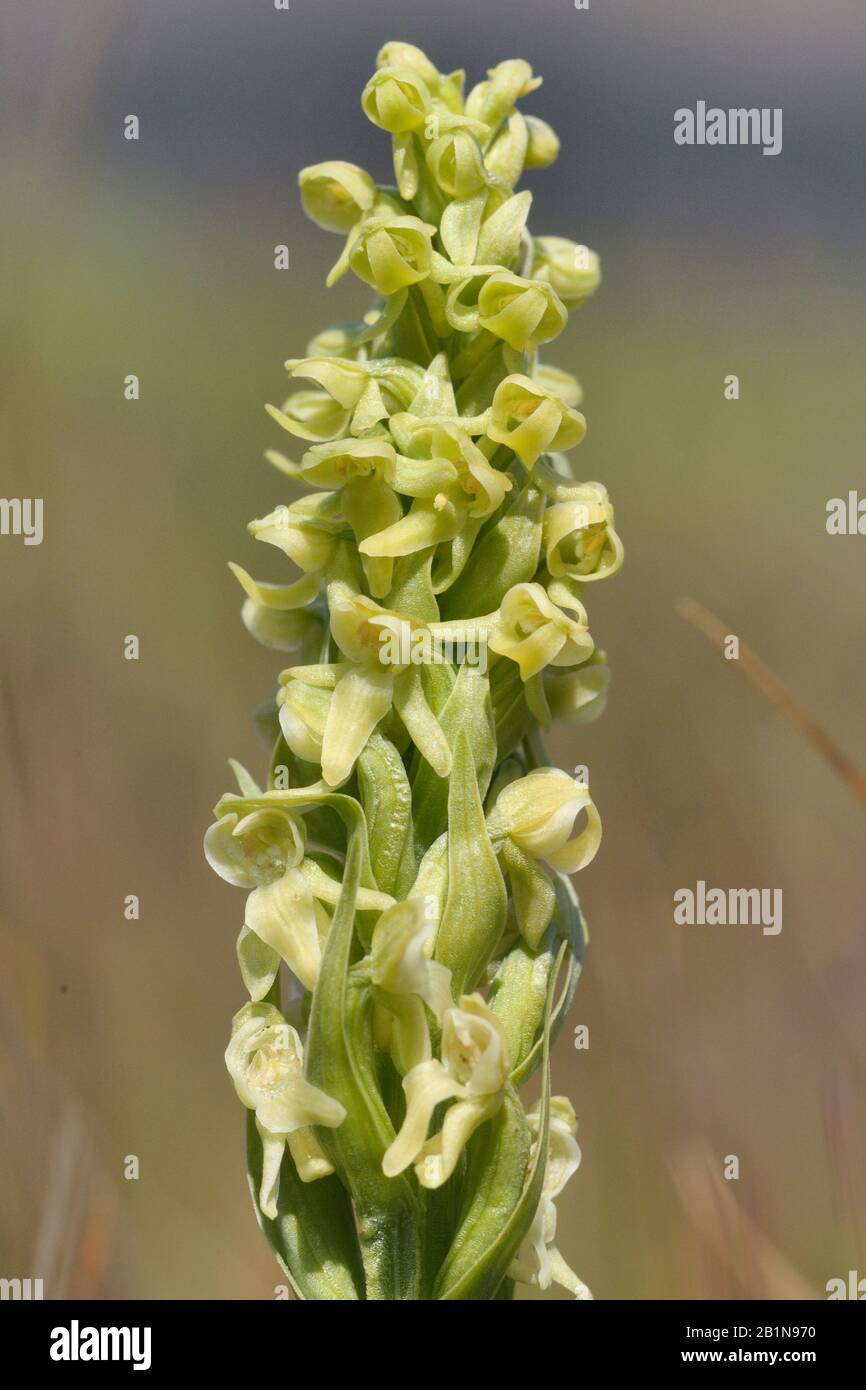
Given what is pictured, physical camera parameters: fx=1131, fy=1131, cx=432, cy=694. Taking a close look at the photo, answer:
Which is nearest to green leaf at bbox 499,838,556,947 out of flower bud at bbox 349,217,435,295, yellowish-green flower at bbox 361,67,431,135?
flower bud at bbox 349,217,435,295

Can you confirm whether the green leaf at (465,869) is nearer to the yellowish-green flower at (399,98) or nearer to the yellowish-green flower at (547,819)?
the yellowish-green flower at (547,819)

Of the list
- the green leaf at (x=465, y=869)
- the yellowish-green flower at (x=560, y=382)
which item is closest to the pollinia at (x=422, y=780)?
the green leaf at (x=465, y=869)

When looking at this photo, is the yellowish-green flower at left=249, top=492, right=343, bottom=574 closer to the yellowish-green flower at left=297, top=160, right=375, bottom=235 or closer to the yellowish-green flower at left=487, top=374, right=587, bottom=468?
the yellowish-green flower at left=487, top=374, right=587, bottom=468

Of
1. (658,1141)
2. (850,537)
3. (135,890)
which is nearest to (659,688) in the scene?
(850,537)

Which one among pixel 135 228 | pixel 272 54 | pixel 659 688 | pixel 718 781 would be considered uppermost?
pixel 272 54

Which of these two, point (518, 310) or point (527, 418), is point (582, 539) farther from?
point (518, 310)
